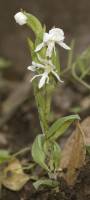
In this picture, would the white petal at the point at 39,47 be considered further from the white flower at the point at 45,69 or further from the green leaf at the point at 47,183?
the green leaf at the point at 47,183

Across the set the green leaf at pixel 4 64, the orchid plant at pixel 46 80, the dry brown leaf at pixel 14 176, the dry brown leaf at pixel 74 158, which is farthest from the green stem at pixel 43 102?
the green leaf at pixel 4 64

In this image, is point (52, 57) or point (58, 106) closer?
point (52, 57)

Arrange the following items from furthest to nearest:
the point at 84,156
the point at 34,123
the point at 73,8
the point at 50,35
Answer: the point at 73,8, the point at 34,123, the point at 84,156, the point at 50,35

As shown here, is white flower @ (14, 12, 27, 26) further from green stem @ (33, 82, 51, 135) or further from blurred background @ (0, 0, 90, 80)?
blurred background @ (0, 0, 90, 80)

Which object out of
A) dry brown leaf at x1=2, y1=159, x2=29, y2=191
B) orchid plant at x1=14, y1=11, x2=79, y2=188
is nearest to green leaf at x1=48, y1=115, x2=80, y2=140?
orchid plant at x1=14, y1=11, x2=79, y2=188

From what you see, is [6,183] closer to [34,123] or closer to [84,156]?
[84,156]

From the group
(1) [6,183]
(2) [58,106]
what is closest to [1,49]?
(2) [58,106]
